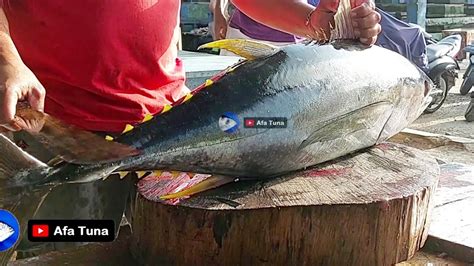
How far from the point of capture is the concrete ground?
4.03m

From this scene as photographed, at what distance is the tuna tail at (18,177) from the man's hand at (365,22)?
26.7 inches

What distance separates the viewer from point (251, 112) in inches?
41.2

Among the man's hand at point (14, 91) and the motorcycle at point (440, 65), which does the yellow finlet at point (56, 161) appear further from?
the motorcycle at point (440, 65)

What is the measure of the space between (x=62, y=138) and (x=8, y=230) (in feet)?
0.51

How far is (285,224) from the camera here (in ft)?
3.29

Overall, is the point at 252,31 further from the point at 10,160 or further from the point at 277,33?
the point at 10,160

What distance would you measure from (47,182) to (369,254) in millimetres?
529

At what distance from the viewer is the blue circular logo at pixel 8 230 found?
0.87m

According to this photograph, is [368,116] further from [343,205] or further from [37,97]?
[37,97]

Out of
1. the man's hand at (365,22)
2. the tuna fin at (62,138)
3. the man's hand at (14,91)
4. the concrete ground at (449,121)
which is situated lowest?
the concrete ground at (449,121)

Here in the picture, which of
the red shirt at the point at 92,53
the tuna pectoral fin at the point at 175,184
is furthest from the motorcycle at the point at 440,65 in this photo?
the tuna pectoral fin at the point at 175,184

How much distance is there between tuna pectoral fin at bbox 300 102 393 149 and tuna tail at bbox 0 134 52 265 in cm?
46

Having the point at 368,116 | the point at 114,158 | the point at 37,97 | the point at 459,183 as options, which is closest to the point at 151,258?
the point at 114,158

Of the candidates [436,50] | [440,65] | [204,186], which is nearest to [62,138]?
[204,186]
